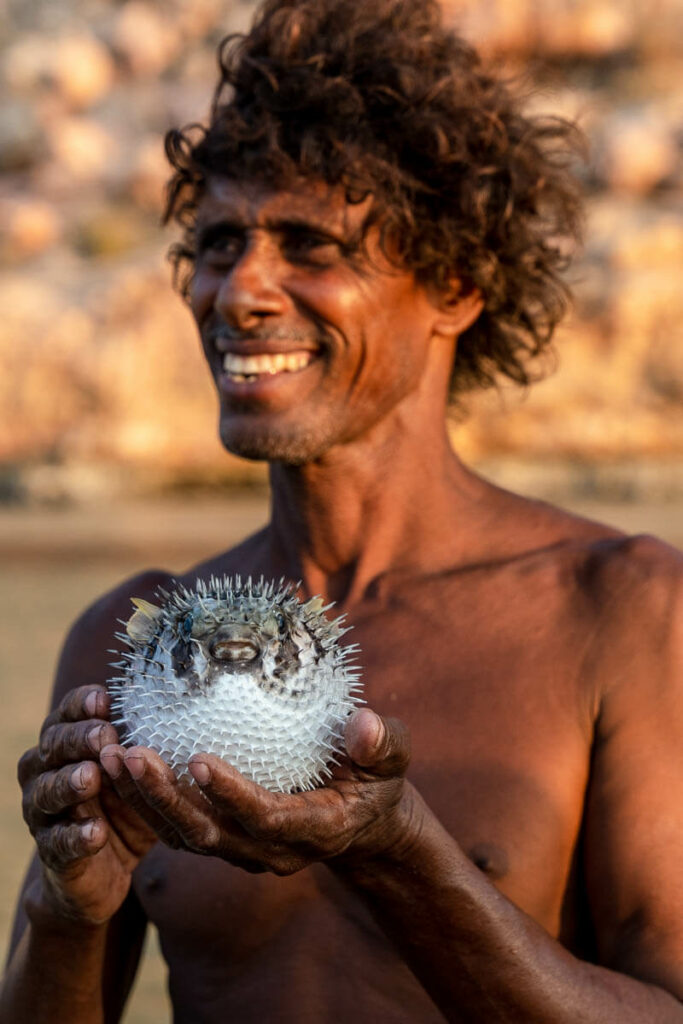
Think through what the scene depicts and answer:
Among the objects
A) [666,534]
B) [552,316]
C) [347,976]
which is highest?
[552,316]

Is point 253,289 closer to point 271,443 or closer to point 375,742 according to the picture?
point 271,443

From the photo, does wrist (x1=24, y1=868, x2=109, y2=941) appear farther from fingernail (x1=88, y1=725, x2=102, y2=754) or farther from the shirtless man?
fingernail (x1=88, y1=725, x2=102, y2=754)

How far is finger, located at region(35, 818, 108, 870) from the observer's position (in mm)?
1876

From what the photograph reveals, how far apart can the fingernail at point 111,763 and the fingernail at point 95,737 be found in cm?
7

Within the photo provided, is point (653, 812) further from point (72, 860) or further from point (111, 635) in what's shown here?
point (111, 635)

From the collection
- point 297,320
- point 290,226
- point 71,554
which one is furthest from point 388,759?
point 71,554

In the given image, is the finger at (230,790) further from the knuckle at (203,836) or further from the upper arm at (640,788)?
the upper arm at (640,788)

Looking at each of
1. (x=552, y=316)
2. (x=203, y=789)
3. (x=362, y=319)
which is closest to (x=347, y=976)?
(x=203, y=789)

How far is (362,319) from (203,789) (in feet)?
3.87

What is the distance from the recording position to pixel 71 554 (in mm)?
13320

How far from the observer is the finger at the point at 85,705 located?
1.86 metres

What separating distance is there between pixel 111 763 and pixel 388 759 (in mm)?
343

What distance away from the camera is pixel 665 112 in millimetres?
19562

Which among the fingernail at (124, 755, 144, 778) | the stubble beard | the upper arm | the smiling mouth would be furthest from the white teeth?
the fingernail at (124, 755, 144, 778)
